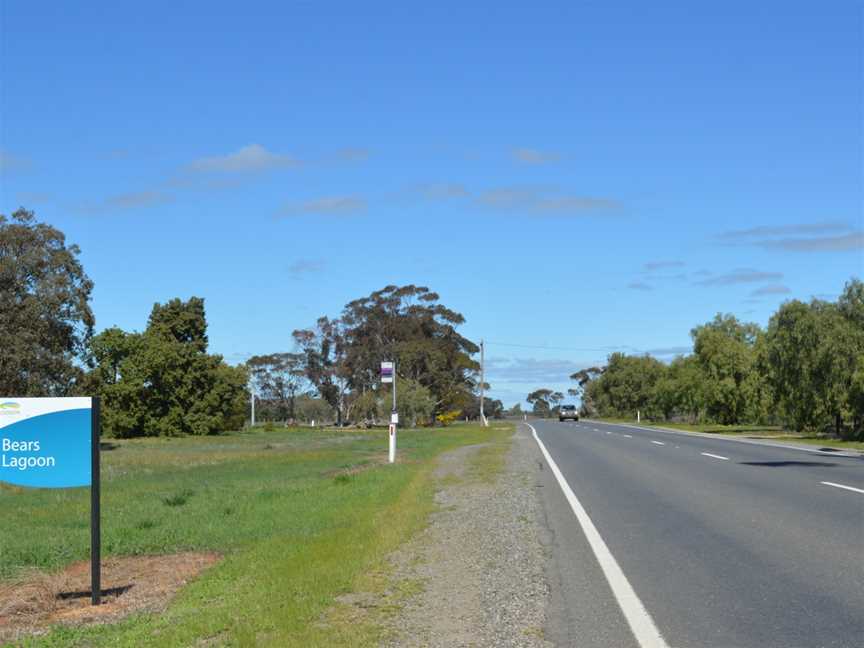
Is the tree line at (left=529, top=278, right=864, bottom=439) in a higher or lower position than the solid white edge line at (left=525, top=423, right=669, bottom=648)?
higher

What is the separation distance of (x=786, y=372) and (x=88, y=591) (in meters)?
46.4

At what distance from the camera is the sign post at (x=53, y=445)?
905 centimetres

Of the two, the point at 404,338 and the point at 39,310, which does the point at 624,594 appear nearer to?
the point at 39,310

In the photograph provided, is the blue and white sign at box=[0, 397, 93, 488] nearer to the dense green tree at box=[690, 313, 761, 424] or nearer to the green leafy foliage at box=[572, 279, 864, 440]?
the green leafy foliage at box=[572, 279, 864, 440]

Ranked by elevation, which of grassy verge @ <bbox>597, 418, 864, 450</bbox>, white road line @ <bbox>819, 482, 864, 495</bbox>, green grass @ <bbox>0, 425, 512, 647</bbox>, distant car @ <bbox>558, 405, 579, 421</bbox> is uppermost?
distant car @ <bbox>558, 405, 579, 421</bbox>

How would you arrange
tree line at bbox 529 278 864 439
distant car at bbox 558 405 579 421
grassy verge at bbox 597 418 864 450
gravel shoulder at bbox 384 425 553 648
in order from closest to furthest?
gravel shoulder at bbox 384 425 553 648, grassy verge at bbox 597 418 864 450, tree line at bbox 529 278 864 439, distant car at bbox 558 405 579 421

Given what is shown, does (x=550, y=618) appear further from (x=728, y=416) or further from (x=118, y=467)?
(x=728, y=416)

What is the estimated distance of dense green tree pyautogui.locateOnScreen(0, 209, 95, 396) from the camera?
4631cm

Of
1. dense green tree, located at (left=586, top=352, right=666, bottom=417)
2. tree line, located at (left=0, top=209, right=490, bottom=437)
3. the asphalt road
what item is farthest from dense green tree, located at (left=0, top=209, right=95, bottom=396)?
dense green tree, located at (left=586, top=352, right=666, bottom=417)

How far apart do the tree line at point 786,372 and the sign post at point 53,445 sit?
39.2 m

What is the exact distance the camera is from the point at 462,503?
16094 mm

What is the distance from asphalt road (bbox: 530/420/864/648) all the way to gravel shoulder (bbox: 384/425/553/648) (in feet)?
0.86

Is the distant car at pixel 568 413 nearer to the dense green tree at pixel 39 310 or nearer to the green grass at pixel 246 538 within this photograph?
the dense green tree at pixel 39 310

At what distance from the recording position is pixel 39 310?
47.9 m
